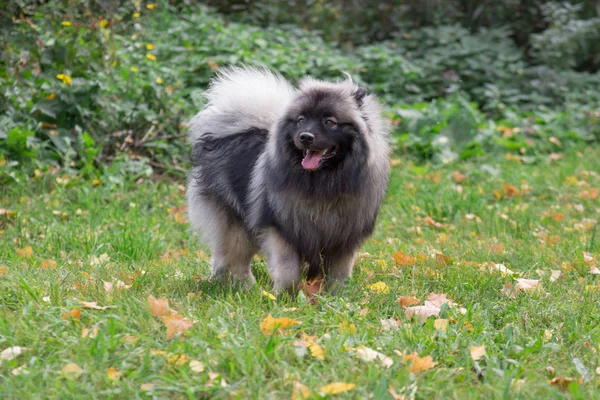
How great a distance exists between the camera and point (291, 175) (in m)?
4.12

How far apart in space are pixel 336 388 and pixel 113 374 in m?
0.89

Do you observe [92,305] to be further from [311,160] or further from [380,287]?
[380,287]

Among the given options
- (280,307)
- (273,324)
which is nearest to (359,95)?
(280,307)

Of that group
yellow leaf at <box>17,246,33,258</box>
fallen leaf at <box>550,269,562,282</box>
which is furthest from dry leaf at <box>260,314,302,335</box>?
yellow leaf at <box>17,246,33,258</box>

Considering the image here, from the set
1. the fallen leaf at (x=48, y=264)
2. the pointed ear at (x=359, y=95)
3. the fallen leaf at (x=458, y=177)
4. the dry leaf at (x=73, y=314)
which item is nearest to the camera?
the dry leaf at (x=73, y=314)

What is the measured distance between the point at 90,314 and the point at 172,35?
7.21 m

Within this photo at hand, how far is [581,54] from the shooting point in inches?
489

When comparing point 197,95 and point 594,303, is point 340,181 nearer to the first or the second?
point 594,303

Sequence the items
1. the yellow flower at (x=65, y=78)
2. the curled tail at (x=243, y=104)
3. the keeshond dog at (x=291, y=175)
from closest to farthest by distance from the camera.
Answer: the keeshond dog at (x=291, y=175) → the curled tail at (x=243, y=104) → the yellow flower at (x=65, y=78)

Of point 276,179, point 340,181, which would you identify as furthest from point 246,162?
point 340,181

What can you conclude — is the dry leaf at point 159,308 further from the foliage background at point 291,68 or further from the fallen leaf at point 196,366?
the foliage background at point 291,68

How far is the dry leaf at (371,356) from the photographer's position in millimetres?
3082

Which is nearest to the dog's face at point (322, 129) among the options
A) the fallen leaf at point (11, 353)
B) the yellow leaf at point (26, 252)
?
the fallen leaf at point (11, 353)

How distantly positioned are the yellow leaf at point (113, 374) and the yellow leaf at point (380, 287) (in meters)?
1.75
